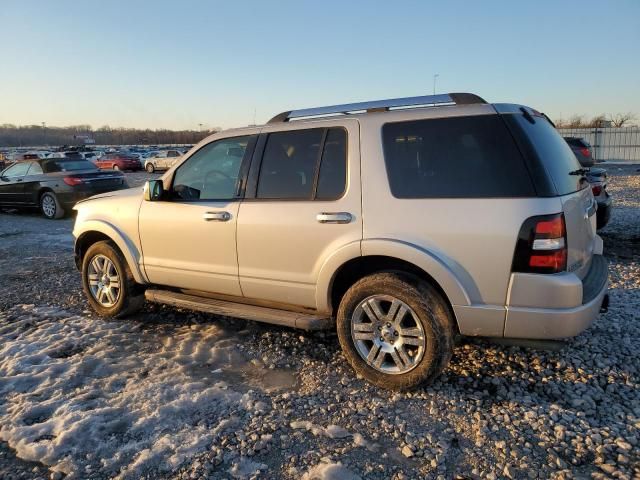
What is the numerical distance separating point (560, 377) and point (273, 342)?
2.31 m

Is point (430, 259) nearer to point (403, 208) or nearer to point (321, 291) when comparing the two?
point (403, 208)

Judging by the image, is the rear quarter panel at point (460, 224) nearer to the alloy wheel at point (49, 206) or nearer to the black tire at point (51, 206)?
the black tire at point (51, 206)

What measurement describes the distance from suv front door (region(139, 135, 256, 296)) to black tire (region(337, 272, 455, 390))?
1.14 meters

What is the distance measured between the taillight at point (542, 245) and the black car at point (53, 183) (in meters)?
11.7

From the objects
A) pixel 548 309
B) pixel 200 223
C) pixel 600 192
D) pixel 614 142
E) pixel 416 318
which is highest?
pixel 614 142

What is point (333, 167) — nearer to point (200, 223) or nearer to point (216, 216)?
point (216, 216)

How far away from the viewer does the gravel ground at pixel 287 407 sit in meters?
2.63

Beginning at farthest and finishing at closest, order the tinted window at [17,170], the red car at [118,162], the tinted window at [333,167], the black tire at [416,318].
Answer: the red car at [118,162] < the tinted window at [17,170] < the tinted window at [333,167] < the black tire at [416,318]

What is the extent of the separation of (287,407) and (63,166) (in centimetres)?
1183

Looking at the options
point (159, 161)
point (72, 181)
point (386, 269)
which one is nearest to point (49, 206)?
point (72, 181)

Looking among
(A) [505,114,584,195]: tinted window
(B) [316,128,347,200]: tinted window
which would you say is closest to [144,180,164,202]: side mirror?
(B) [316,128,347,200]: tinted window

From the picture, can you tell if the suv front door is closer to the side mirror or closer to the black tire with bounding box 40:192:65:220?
the side mirror

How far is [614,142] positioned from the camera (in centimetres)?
Answer: 3083

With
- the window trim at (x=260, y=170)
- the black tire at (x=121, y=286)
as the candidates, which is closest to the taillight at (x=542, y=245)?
the window trim at (x=260, y=170)
